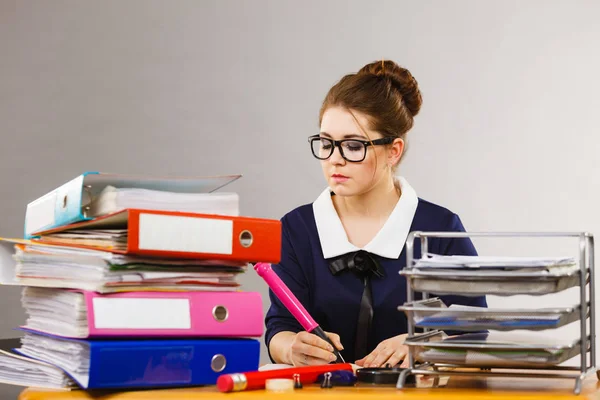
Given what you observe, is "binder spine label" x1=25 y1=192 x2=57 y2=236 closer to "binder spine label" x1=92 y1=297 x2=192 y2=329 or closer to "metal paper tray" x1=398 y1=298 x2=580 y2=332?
"binder spine label" x1=92 y1=297 x2=192 y2=329

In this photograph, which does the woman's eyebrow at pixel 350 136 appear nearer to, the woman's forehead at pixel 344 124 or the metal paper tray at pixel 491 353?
the woman's forehead at pixel 344 124

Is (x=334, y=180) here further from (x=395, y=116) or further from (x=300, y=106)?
(x=300, y=106)

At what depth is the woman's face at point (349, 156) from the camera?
204 centimetres

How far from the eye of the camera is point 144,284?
1.09 m

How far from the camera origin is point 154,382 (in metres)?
1.07

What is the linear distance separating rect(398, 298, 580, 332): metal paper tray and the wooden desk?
3.3 inches

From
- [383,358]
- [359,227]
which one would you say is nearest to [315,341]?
[383,358]

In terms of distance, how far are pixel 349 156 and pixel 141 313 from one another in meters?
1.06

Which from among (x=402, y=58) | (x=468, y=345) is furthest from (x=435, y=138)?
(x=468, y=345)

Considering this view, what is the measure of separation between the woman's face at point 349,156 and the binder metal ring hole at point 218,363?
3.18 ft

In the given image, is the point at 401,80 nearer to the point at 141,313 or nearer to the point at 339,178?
the point at 339,178

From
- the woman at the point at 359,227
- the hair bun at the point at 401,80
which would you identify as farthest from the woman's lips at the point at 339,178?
the hair bun at the point at 401,80

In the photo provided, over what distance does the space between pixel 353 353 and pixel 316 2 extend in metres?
1.85

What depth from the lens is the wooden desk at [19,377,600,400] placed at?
3.36 ft
